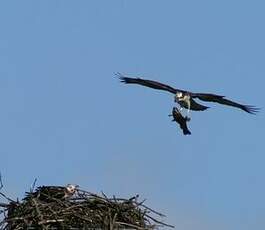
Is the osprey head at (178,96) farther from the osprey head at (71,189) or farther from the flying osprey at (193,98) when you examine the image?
the osprey head at (71,189)

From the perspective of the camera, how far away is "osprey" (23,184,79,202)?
17531mm

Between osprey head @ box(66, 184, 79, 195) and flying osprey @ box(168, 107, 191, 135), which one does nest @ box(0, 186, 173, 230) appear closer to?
osprey head @ box(66, 184, 79, 195)

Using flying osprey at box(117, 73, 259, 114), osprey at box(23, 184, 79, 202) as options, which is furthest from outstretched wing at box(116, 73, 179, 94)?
osprey at box(23, 184, 79, 202)

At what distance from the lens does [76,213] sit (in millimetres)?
16969

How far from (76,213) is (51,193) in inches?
41.5

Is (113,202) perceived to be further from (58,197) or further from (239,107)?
(239,107)

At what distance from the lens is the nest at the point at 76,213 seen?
55.0 feet

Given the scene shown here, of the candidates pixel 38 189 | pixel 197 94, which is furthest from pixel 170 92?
pixel 38 189

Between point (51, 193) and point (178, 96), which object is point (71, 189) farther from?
point (178, 96)

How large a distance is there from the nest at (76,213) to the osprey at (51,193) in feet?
0.05

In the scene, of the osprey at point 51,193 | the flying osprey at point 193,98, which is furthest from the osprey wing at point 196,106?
the osprey at point 51,193

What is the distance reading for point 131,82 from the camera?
23.4 m

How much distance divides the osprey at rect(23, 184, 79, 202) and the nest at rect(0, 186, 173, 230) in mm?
14

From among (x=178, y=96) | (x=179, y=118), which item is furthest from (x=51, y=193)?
(x=178, y=96)
